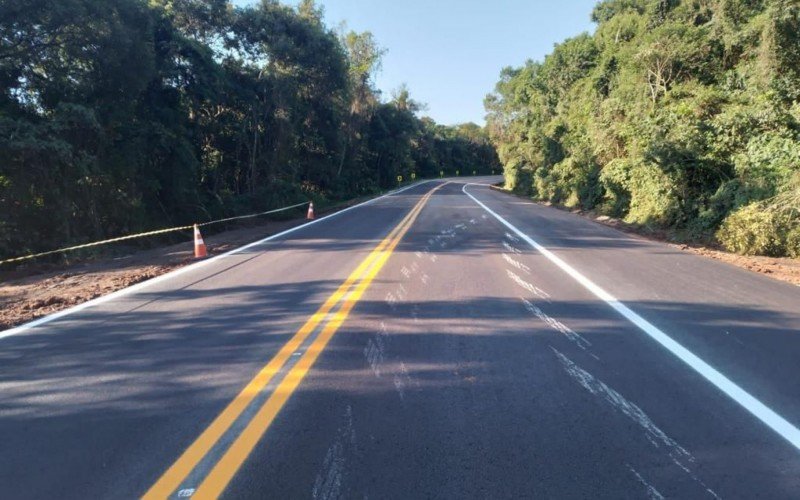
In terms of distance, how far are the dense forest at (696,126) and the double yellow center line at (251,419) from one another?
32.7ft

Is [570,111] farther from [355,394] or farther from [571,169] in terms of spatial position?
[355,394]

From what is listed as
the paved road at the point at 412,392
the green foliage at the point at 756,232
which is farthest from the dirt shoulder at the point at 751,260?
the paved road at the point at 412,392

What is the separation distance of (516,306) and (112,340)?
4685mm

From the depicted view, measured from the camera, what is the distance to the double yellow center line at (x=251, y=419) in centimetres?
316

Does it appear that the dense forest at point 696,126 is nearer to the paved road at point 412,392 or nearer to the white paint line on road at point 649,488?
the paved road at point 412,392

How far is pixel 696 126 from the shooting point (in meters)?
16.0

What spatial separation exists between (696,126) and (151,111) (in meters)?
18.7

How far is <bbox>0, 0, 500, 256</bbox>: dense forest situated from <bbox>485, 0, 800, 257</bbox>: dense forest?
587 inches

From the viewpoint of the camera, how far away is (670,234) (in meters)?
15.4

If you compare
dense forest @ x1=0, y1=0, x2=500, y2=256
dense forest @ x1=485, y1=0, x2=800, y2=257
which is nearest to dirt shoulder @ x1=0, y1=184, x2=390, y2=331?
dense forest @ x1=0, y1=0, x2=500, y2=256

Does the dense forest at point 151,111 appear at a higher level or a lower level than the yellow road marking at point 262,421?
higher

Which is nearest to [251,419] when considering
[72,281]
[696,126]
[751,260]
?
[72,281]

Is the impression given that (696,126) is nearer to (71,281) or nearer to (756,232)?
(756,232)

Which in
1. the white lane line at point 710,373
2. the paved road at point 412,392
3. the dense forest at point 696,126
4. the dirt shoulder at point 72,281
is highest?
the dense forest at point 696,126
